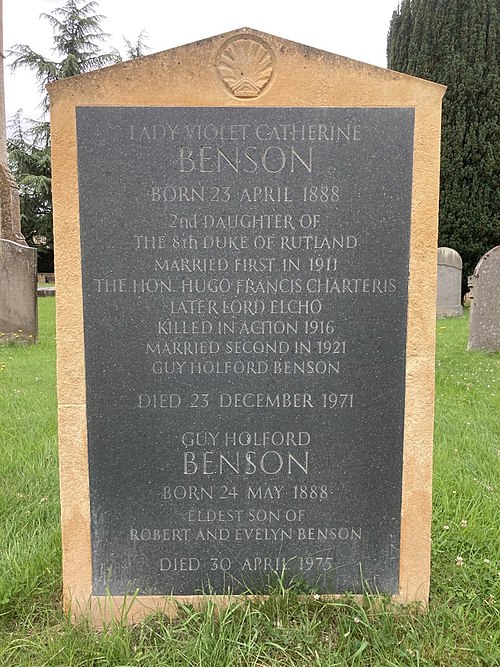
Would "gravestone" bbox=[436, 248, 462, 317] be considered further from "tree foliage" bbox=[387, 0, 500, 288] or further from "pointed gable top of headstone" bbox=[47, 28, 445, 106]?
"pointed gable top of headstone" bbox=[47, 28, 445, 106]

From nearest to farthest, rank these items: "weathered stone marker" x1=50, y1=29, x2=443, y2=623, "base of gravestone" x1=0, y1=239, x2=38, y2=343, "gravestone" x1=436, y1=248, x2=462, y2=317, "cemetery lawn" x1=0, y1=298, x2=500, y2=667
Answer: "cemetery lawn" x1=0, y1=298, x2=500, y2=667 → "weathered stone marker" x1=50, y1=29, x2=443, y2=623 → "base of gravestone" x1=0, y1=239, x2=38, y2=343 → "gravestone" x1=436, y1=248, x2=462, y2=317

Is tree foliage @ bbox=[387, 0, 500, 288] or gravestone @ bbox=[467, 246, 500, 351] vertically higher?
tree foliage @ bbox=[387, 0, 500, 288]

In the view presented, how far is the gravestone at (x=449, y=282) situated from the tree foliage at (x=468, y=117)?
370 cm

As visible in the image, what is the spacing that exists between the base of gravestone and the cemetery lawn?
456cm

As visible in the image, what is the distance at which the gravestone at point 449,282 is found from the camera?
38.9 ft

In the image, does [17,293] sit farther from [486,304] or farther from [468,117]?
[468,117]

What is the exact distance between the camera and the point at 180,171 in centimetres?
218

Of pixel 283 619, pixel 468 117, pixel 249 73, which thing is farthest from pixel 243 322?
pixel 468 117

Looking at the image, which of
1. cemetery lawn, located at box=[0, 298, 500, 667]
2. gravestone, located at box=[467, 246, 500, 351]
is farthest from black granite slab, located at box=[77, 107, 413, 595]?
gravestone, located at box=[467, 246, 500, 351]

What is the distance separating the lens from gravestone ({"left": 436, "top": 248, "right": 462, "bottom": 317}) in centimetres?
1185

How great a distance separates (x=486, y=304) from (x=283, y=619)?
5832 millimetres

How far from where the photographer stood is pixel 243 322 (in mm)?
2256

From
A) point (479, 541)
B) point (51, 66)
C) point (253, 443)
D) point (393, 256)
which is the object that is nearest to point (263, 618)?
point (253, 443)

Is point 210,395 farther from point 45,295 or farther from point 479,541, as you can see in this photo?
point 45,295
